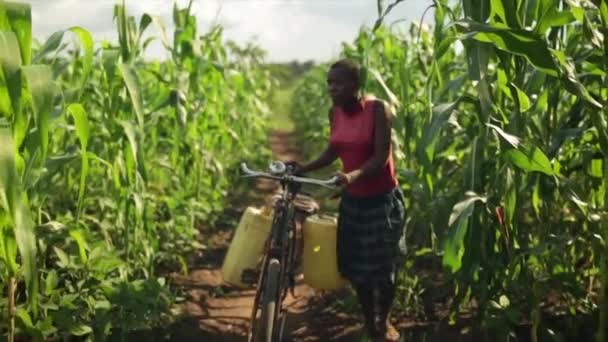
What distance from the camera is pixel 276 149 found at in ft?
51.2

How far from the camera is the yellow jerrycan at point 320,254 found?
3426 mm

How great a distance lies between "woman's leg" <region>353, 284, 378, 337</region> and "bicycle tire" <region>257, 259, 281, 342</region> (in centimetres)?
76

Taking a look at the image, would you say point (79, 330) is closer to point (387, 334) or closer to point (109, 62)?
point (109, 62)

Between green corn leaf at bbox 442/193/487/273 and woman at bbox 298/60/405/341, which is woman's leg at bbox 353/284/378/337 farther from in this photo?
green corn leaf at bbox 442/193/487/273

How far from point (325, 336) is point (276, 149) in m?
11.8

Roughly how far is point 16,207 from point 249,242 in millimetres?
1246

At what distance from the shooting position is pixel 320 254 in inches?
136

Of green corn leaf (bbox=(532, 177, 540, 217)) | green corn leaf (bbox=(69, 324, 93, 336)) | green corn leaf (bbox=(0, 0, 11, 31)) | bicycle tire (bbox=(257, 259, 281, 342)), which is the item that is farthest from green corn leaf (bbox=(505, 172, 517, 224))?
green corn leaf (bbox=(0, 0, 11, 31))

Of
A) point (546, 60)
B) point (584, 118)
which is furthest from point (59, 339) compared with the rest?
point (584, 118)

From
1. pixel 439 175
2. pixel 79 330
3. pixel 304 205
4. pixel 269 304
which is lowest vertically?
pixel 79 330

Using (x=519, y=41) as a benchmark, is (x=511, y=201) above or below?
below

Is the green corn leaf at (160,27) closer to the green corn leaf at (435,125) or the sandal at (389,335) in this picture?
the green corn leaf at (435,125)

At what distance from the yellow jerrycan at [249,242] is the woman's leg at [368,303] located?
59 centimetres

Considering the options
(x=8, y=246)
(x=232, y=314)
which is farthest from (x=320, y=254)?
(x=8, y=246)
